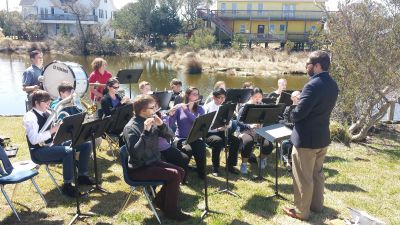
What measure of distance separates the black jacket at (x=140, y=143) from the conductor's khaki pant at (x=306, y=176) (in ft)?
6.14

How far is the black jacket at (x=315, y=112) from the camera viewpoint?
4859 millimetres

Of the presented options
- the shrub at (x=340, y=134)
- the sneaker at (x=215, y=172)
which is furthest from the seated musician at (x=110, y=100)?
the shrub at (x=340, y=134)

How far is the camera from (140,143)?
16.6 ft

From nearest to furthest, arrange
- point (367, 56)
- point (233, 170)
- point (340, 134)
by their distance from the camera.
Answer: point (233, 170)
point (367, 56)
point (340, 134)

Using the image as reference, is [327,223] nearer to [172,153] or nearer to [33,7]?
[172,153]

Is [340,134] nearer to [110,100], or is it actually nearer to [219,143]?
[219,143]

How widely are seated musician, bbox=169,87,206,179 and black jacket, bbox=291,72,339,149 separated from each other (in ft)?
7.14

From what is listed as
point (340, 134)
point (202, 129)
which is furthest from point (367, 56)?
point (202, 129)

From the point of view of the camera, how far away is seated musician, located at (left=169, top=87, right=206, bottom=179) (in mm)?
6840

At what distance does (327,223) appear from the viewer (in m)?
5.50

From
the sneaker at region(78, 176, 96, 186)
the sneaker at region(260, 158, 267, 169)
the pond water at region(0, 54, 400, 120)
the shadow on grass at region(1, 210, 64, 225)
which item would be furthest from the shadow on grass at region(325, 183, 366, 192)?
the pond water at region(0, 54, 400, 120)

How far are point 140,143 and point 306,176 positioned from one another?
2.21 meters

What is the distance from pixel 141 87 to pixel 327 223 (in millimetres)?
4666

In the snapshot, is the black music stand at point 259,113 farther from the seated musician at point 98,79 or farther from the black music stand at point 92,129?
the seated musician at point 98,79
